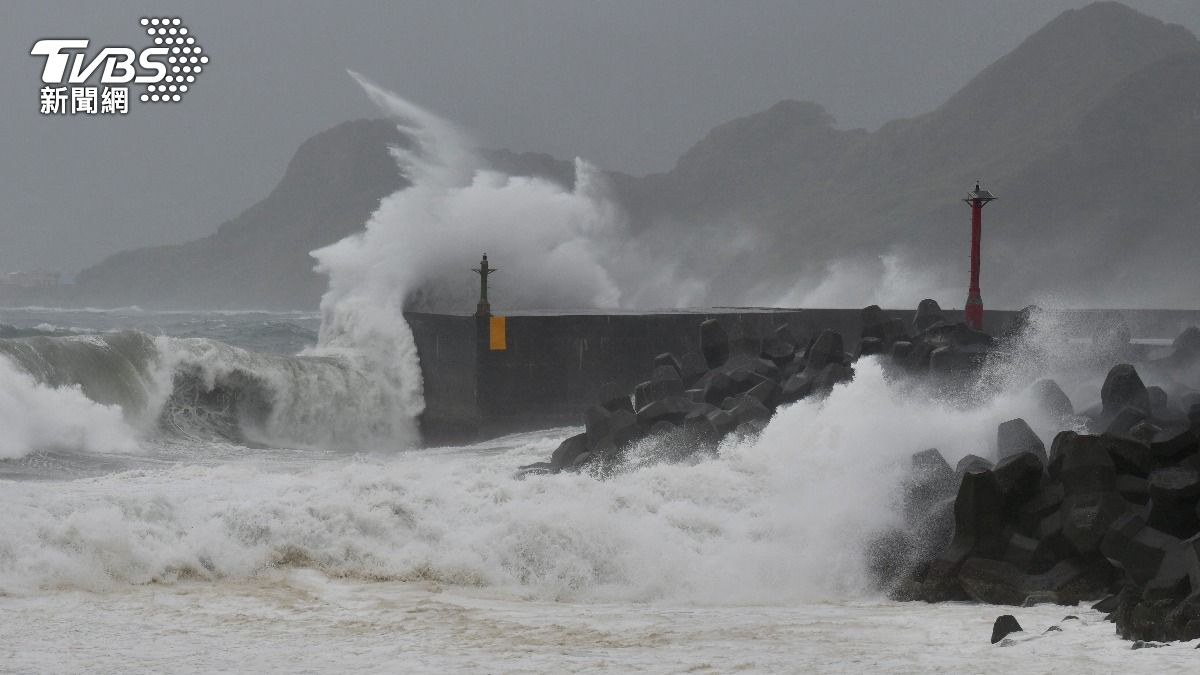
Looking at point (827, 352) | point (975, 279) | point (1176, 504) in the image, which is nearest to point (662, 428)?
point (827, 352)

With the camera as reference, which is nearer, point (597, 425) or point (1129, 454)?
point (1129, 454)

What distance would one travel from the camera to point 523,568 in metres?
7.91

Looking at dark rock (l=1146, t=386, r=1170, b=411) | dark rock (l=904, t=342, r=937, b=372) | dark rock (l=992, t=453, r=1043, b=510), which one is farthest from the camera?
dark rock (l=904, t=342, r=937, b=372)

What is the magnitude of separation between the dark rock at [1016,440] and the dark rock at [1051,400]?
51.4 inches

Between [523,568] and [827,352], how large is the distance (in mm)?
6048

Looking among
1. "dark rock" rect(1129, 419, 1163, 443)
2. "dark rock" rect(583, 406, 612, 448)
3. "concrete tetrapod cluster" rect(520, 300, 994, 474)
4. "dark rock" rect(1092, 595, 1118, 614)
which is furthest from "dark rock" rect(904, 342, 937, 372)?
"dark rock" rect(1092, 595, 1118, 614)

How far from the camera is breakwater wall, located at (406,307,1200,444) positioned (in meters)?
15.5

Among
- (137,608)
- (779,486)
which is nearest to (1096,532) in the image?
(779,486)

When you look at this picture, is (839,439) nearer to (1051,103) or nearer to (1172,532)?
(1172,532)

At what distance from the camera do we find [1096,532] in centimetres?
711

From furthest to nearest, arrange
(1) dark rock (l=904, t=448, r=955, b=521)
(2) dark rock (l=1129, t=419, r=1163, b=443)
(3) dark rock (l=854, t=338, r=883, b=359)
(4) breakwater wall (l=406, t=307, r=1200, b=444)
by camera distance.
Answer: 1. (4) breakwater wall (l=406, t=307, r=1200, b=444)
2. (3) dark rock (l=854, t=338, r=883, b=359)
3. (1) dark rock (l=904, t=448, r=955, b=521)
4. (2) dark rock (l=1129, t=419, r=1163, b=443)

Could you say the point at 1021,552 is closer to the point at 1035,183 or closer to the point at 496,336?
the point at 496,336

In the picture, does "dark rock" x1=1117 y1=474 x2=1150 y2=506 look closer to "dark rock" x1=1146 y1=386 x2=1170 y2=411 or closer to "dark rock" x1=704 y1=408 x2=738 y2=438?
"dark rock" x1=1146 y1=386 x2=1170 y2=411

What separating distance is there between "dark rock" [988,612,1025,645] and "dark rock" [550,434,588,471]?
5.52 m
